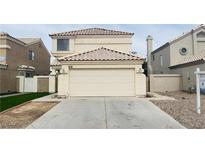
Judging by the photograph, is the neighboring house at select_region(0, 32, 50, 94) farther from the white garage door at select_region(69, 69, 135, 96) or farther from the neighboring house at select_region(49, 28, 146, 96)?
the white garage door at select_region(69, 69, 135, 96)

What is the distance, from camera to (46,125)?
7.72 metres

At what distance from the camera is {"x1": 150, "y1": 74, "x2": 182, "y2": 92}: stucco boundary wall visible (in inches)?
878

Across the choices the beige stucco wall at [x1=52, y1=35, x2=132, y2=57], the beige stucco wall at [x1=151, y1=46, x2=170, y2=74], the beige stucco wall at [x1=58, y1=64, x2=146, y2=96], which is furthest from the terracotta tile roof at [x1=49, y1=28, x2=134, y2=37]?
the beige stucco wall at [x1=58, y1=64, x2=146, y2=96]

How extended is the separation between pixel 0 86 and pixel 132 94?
1234 cm

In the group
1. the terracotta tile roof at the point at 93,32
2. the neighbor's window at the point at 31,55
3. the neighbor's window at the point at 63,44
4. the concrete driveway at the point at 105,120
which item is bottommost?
the concrete driveway at the point at 105,120

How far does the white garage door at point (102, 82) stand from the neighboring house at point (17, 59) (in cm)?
830

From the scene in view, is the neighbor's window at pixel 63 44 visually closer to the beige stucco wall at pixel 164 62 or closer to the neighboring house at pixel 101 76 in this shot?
the neighboring house at pixel 101 76

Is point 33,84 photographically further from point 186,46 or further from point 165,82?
point 186,46

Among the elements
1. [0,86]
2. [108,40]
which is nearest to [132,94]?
[108,40]

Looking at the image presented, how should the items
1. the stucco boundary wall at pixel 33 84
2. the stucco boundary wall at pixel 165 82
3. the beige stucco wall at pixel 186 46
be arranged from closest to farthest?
1. the stucco boundary wall at pixel 165 82
2. the stucco boundary wall at pixel 33 84
3. the beige stucco wall at pixel 186 46

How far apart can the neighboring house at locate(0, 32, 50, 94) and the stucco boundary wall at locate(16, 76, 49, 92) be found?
0.58 metres

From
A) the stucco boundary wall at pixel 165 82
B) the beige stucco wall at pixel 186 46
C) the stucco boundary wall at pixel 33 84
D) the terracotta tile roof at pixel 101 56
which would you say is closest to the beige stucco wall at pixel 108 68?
the terracotta tile roof at pixel 101 56

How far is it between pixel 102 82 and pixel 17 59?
39.1 feet

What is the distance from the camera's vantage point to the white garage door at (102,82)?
1631cm
